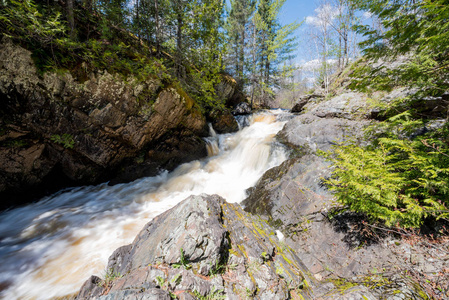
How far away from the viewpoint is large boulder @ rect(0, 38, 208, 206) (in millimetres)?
4598

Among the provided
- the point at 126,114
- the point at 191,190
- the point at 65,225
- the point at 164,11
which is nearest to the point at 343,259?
the point at 191,190

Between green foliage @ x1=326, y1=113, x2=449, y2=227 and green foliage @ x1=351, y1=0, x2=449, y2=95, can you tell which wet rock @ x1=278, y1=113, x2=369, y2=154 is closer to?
green foliage @ x1=351, y1=0, x2=449, y2=95

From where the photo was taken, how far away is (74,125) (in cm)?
553

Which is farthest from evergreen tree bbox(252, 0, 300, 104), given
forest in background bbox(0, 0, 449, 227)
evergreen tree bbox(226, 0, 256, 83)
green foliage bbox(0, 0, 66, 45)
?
green foliage bbox(0, 0, 66, 45)

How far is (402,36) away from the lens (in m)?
3.21

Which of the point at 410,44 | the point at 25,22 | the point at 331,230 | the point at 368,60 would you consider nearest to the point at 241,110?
the point at 368,60

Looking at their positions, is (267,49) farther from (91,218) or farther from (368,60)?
(91,218)

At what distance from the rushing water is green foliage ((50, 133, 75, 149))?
6.88 feet

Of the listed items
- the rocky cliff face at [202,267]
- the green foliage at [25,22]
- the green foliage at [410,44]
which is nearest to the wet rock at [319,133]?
the green foliage at [410,44]

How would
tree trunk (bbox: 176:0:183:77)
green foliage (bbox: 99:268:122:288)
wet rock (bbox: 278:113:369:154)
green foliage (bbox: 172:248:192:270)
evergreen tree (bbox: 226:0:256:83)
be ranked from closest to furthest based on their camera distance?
1. green foliage (bbox: 172:248:192:270)
2. green foliage (bbox: 99:268:122:288)
3. wet rock (bbox: 278:113:369:154)
4. tree trunk (bbox: 176:0:183:77)
5. evergreen tree (bbox: 226:0:256:83)

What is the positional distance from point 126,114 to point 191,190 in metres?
4.12

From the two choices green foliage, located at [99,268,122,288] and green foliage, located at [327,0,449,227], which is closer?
green foliage, located at [99,268,122,288]

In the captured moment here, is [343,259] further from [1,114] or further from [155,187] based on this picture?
[1,114]

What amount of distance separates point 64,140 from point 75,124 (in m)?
0.72
